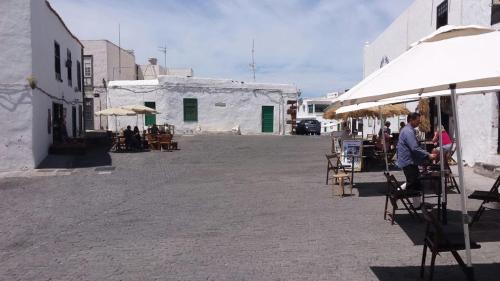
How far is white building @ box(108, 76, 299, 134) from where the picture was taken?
3381 centimetres

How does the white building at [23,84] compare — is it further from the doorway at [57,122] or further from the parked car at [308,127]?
the parked car at [308,127]

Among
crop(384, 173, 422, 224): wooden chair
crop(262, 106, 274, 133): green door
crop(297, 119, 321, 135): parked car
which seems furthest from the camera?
crop(297, 119, 321, 135): parked car

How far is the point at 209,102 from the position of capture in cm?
3494

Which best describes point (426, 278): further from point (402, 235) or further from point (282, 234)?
point (282, 234)

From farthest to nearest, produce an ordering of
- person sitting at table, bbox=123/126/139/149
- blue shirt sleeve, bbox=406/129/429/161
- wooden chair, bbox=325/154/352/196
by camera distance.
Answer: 1. person sitting at table, bbox=123/126/139/149
2. wooden chair, bbox=325/154/352/196
3. blue shirt sleeve, bbox=406/129/429/161

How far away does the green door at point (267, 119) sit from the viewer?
3672 centimetres

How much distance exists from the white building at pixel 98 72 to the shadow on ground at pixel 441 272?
32.1m

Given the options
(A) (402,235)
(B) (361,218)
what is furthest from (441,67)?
(B) (361,218)

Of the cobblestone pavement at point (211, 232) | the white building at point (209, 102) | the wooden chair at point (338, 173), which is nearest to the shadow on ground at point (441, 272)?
the cobblestone pavement at point (211, 232)

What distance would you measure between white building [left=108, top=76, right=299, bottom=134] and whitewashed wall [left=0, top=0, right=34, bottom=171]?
18.5 m

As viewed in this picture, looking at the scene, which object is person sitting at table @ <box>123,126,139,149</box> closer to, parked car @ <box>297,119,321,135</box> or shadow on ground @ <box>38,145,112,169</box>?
shadow on ground @ <box>38,145,112,169</box>

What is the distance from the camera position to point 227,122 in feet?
117

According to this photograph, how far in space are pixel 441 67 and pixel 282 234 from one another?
3.64 metres

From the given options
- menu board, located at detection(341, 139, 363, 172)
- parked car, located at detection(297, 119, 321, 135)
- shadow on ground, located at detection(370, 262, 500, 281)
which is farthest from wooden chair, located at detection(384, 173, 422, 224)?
parked car, located at detection(297, 119, 321, 135)
